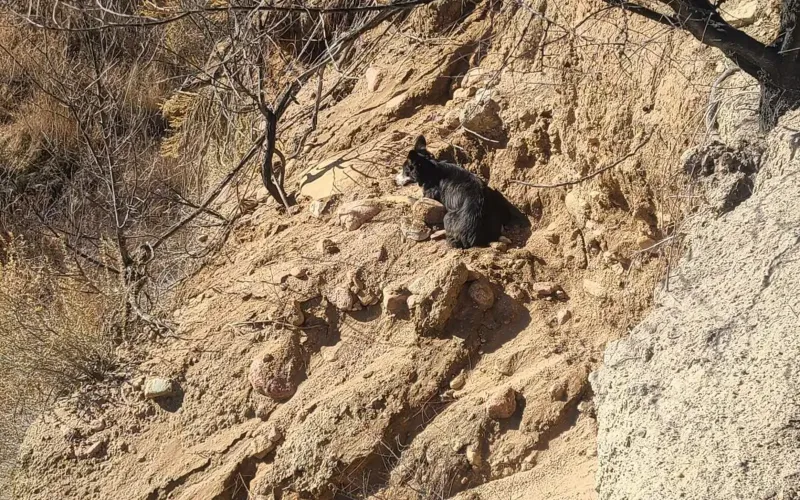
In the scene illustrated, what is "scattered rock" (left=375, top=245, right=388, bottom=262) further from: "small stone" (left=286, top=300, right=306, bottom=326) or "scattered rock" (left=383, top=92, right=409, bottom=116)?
"scattered rock" (left=383, top=92, right=409, bottom=116)

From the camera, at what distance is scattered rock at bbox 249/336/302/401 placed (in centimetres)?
540

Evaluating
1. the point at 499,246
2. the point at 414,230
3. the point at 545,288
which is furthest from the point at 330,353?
the point at 545,288

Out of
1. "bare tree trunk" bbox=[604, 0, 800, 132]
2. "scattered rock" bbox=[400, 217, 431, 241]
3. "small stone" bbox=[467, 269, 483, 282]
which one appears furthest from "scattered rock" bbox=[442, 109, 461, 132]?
"bare tree trunk" bbox=[604, 0, 800, 132]

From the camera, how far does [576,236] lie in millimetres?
5422

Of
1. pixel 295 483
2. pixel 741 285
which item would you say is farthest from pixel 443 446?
pixel 741 285

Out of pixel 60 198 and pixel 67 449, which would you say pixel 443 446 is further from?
pixel 60 198

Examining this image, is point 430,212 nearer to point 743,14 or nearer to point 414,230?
point 414,230

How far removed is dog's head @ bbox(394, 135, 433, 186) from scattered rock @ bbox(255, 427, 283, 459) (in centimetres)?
200

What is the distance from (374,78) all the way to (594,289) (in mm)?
2846

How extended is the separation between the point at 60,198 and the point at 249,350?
4.21 meters

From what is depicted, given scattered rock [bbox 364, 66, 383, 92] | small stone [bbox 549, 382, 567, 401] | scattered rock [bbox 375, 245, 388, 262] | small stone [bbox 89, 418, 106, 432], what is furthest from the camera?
scattered rock [bbox 364, 66, 383, 92]

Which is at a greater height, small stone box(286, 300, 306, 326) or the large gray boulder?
small stone box(286, 300, 306, 326)

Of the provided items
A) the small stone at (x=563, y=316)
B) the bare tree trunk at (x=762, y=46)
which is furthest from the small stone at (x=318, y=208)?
the bare tree trunk at (x=762, y=46)

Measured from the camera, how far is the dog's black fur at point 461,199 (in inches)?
219
